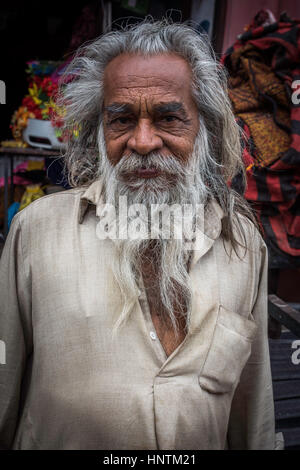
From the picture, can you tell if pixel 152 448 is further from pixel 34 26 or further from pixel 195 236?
pixel 34 26

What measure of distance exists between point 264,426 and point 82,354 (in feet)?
2.70

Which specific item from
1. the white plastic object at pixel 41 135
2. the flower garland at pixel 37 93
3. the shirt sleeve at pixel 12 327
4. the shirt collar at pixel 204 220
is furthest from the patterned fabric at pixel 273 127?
the flower garland at pixel 37 93

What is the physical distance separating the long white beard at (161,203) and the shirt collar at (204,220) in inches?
1.5

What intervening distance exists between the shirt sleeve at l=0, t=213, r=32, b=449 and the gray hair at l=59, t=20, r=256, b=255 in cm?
49

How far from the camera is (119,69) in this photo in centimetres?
146

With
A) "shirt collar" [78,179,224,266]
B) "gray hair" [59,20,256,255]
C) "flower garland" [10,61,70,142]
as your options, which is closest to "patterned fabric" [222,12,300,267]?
"gray hair" [59,20,256,255]

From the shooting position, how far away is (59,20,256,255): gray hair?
1491 millimetres

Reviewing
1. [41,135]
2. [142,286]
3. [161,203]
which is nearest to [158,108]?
[161,203]

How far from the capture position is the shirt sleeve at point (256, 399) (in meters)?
1.54

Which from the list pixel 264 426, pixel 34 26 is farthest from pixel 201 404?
pixel 34 26

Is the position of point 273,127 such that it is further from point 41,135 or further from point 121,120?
point 41,135

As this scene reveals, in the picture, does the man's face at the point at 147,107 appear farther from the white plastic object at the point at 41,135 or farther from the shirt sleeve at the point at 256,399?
the white plastic object at the point at 41,135

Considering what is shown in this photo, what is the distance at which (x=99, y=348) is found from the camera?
127cm

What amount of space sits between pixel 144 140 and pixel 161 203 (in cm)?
24
